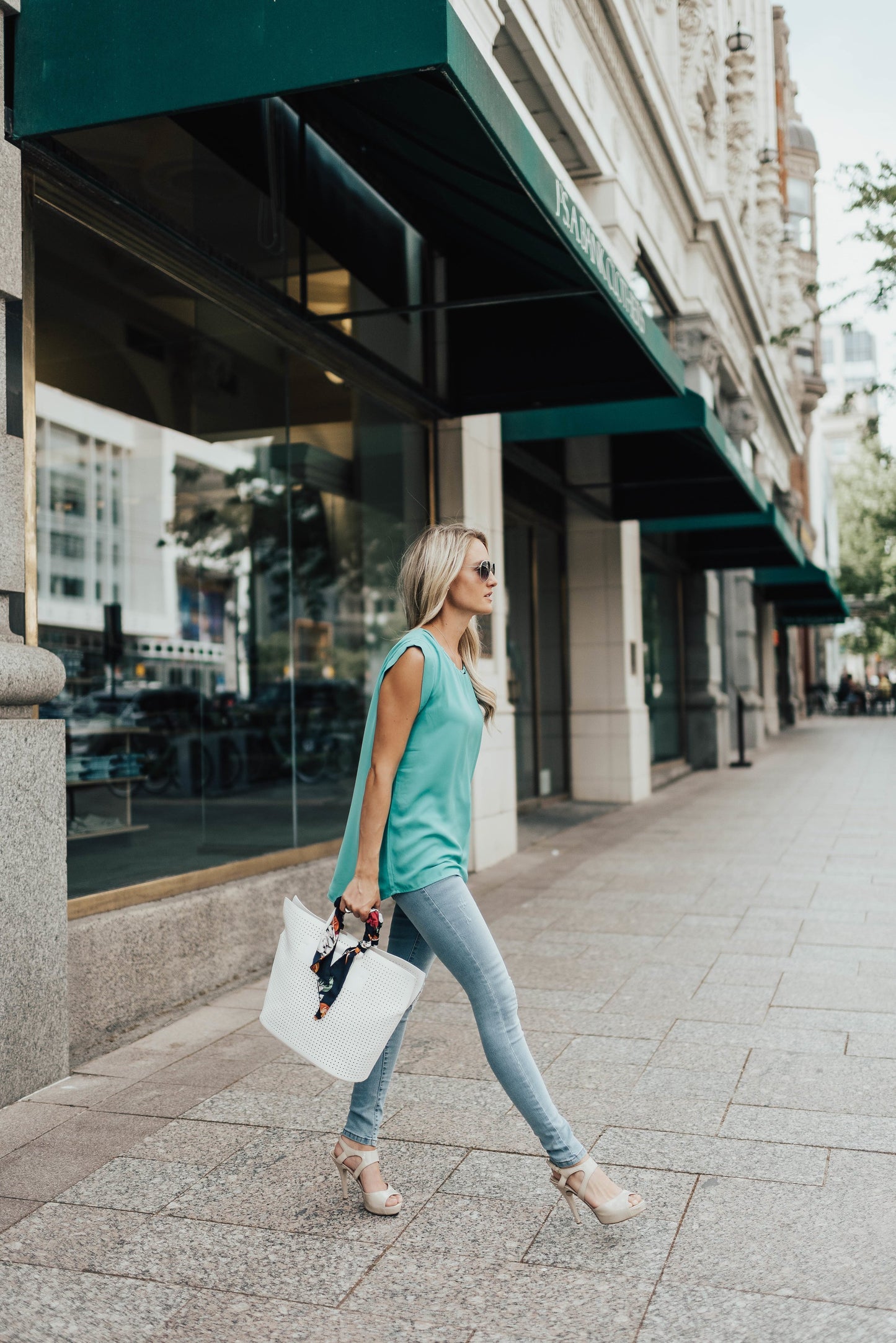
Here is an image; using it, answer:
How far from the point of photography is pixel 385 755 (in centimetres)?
305

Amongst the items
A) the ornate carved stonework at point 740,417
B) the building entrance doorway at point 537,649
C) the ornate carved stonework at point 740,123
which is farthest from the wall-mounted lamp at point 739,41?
the building entrance doorway at point 537,649

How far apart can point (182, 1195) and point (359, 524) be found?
8.82 metres

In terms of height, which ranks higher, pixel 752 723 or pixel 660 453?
pixel 660 453

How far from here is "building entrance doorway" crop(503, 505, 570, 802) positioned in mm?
12148

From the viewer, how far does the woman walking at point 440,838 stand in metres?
3.05

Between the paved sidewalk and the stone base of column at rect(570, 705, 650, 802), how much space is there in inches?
280

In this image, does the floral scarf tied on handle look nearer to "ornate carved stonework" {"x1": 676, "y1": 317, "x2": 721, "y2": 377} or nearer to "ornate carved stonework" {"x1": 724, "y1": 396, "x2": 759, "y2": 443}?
"ornate carved stonework" {"x1": 676, "y1": 317, "x2": 721, "y2": 377}

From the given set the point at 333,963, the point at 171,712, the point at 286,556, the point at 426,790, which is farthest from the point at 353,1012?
the point at 286,556

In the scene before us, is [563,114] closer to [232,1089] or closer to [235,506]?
[235,506]

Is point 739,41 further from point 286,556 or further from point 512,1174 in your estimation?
point 512,1174

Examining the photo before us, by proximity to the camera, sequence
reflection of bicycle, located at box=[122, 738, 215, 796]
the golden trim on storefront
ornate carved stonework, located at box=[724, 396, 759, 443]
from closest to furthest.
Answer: the golden trim on storefront, reflection of bicycle, located at box=[122, 738, 215, 796], ornate carved stonework, located at box=[724, 396, 759, 443]

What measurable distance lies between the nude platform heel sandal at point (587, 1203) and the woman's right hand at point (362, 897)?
856mm

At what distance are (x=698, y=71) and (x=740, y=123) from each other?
5254 millimetres

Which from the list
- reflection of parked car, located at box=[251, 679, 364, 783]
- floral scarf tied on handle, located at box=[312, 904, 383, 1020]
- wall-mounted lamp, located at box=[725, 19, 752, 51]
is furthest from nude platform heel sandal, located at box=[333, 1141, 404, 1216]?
wall-mounted lamp, located at box=[725, 19, 752, 51]
